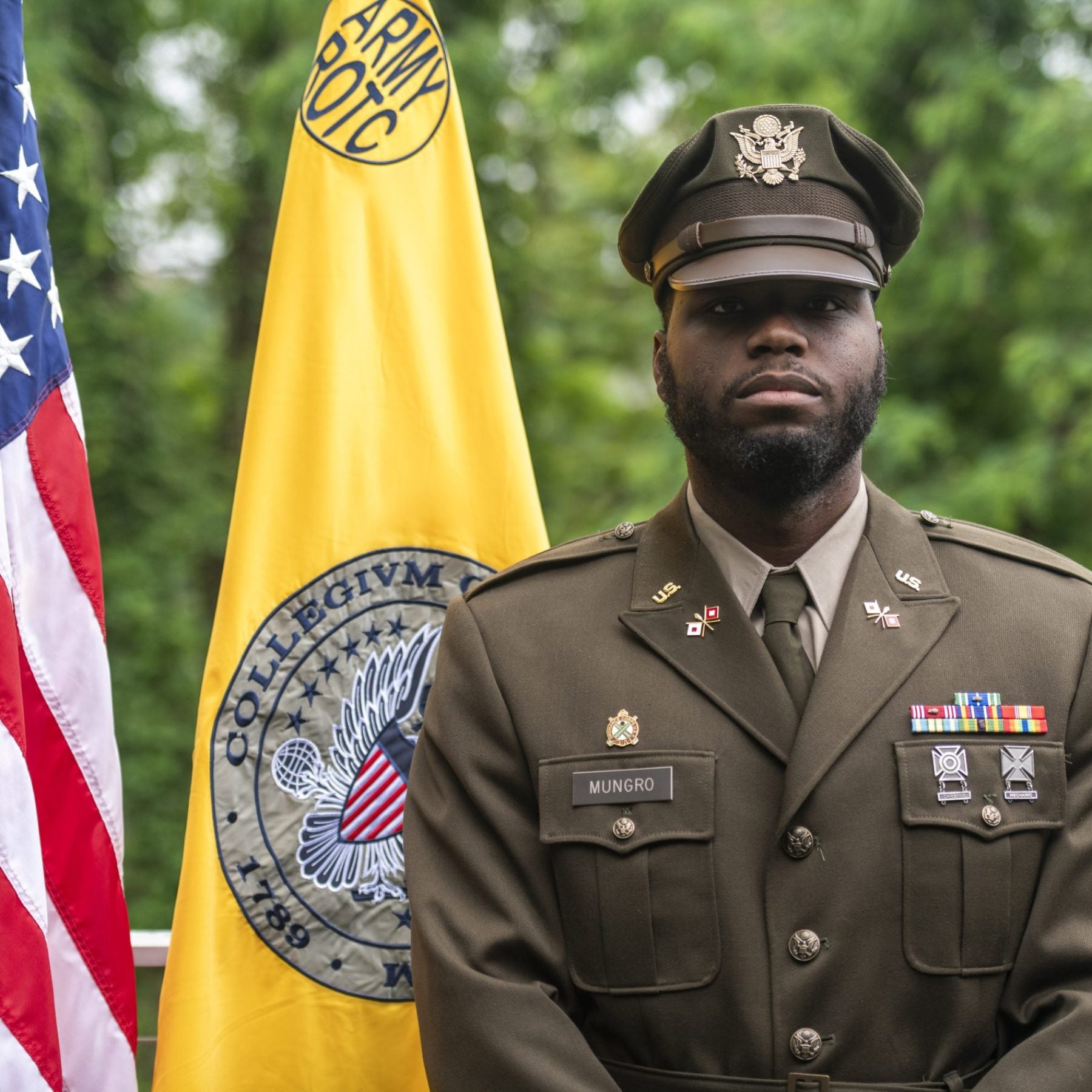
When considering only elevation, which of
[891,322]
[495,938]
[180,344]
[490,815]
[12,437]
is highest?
[180,344]

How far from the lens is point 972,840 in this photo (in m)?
1.82

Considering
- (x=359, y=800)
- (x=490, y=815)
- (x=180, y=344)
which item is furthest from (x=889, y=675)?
(x=180, y=344)

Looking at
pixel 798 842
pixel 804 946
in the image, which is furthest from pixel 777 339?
pixel 804 946

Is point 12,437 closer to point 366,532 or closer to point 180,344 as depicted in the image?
point 366,532

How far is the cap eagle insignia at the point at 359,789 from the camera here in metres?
2.44

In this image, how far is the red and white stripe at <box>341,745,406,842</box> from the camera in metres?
2.45

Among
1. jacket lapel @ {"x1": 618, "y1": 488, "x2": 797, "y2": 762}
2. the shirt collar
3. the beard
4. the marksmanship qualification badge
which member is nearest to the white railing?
the marksmanship qualification badge

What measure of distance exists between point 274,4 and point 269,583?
16.3 feet

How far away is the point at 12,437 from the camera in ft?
7.63

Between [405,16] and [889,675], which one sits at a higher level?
[405,16]

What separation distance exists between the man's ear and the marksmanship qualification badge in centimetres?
69

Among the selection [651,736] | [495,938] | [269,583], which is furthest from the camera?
[269,583]

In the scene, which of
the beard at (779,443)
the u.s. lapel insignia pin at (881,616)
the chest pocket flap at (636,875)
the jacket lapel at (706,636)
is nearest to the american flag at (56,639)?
the chest pocket flap at (636,875)

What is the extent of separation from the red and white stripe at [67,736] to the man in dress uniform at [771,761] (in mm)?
732
